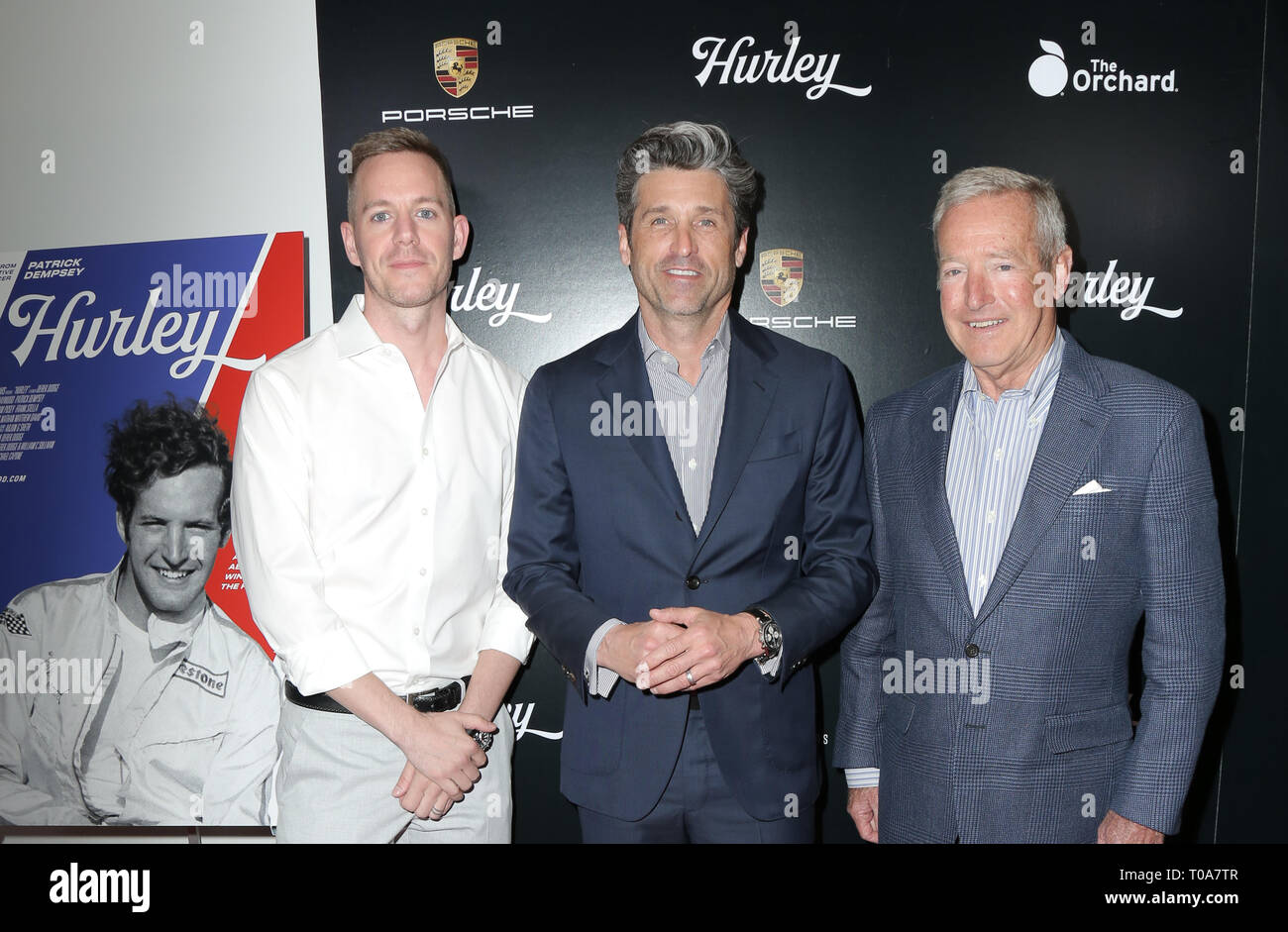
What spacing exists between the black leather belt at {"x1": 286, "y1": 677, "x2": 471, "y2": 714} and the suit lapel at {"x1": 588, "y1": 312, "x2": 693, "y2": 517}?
2.98 ft

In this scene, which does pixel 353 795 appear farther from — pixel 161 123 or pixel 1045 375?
pixel 161 123

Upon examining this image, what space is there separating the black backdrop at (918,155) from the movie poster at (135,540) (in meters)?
0.68

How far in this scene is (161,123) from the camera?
330 cm

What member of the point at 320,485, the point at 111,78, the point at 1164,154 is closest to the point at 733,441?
the point at 320,485

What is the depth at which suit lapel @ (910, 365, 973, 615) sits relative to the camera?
85.2 inches

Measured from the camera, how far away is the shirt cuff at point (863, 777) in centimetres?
244

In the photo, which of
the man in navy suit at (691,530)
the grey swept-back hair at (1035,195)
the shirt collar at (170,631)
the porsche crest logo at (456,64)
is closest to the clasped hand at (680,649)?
the man in navy suit at (691,530)

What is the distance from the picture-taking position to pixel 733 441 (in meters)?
2.26

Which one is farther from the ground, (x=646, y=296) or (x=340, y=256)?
(x=340, y=256)

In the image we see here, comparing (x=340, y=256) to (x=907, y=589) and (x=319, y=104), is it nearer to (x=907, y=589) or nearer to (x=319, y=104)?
(x=319, y=104)

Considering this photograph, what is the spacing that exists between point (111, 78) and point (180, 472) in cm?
158
